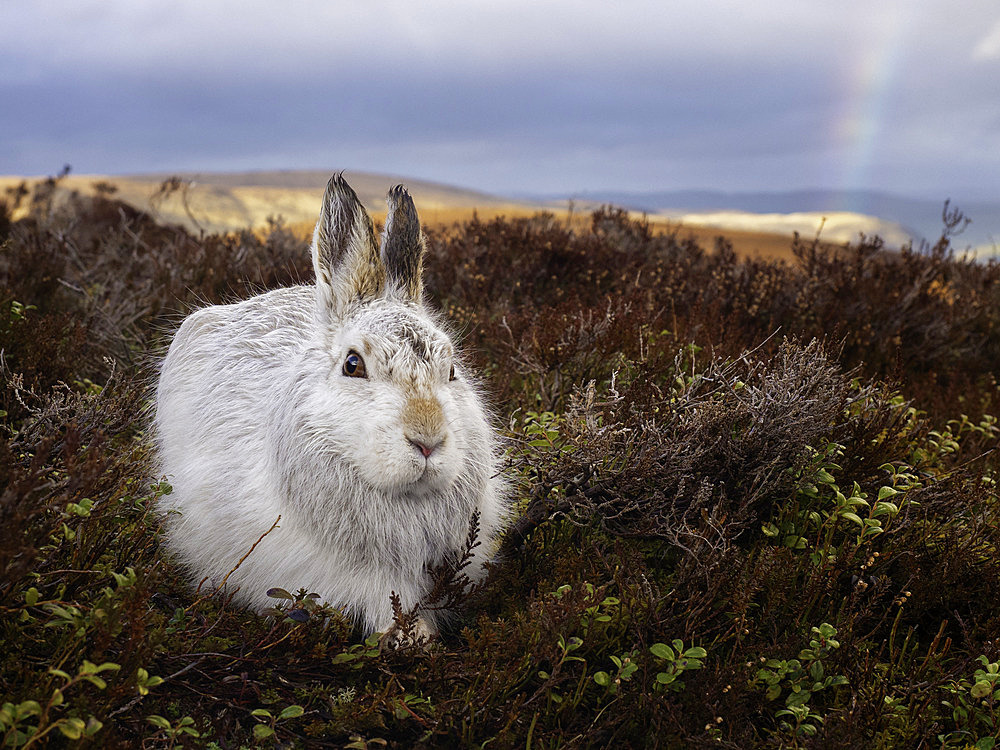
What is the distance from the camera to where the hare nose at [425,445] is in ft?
8.35

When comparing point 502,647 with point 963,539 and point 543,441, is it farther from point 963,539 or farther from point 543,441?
point 963,539

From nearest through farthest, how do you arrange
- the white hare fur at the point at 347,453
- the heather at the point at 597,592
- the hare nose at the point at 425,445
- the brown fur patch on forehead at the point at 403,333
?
the heather at the point at 597,592, the hare nose at the point at 425,445, the white hare fur at the point at 347,453, the brown fur patch on forehead at the point at 403,333

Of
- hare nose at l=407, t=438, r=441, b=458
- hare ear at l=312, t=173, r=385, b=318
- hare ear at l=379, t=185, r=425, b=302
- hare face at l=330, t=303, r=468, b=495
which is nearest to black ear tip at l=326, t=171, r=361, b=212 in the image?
hare ear at l=312, t=173, r=385, b=318

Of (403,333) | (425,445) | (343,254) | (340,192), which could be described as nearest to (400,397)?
(425,445)

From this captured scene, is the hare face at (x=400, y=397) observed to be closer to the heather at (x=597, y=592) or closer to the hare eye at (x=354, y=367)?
the hare eye at (x=354, y=367)

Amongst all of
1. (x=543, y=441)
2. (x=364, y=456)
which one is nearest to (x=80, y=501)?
(x=364, y=456)

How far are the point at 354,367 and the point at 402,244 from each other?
2.23 feet

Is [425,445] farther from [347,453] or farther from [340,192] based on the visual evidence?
[340,192]

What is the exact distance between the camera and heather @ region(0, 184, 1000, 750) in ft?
7.59

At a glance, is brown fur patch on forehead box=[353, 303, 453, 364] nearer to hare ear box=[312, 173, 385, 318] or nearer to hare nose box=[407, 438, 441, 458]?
hare ear box=[312, 173, 385, 318]

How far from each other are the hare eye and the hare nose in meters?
0.42

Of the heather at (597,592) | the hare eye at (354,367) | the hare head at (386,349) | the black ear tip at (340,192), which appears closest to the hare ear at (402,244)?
the hare head at (386,349)

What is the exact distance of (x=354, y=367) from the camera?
9.37 ft

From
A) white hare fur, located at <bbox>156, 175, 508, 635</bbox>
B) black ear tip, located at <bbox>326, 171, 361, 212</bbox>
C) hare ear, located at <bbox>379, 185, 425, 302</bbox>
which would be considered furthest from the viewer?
hare ear, located at <bbox>379, 185, 425, 302</bbox>
